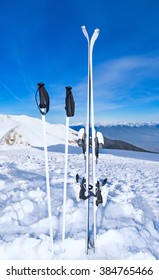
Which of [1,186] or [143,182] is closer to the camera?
[1,186]

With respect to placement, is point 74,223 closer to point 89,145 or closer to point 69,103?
point 89,145

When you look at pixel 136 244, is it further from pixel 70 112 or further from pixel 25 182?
pixel 25 182

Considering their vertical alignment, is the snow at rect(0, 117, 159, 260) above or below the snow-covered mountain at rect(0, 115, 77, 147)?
below

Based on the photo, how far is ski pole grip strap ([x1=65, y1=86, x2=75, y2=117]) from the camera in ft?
8.29

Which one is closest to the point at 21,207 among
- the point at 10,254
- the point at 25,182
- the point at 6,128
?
the point at 10,254

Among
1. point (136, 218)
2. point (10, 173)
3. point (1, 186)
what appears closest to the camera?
point (136, 218)

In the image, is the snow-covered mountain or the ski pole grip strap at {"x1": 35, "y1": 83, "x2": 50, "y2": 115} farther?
the snow-covered mountain

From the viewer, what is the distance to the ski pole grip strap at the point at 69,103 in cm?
253

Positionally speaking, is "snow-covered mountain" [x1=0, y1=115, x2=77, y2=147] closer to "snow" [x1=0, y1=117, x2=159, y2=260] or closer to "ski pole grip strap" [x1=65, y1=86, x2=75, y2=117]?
"snow" [x1=0, y1=117, x2=159, y2=260]

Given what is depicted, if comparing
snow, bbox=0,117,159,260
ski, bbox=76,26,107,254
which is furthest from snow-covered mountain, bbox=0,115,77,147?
ski, bbox=76,26,107,254

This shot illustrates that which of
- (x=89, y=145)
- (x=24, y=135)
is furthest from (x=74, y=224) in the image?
(x=24, y=135)

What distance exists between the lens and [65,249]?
111 inches

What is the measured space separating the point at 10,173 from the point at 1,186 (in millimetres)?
1542

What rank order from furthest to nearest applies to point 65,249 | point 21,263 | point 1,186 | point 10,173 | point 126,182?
point 10,173 < point 126,182 < point 1,186 < point 65,249 < point 21,263
